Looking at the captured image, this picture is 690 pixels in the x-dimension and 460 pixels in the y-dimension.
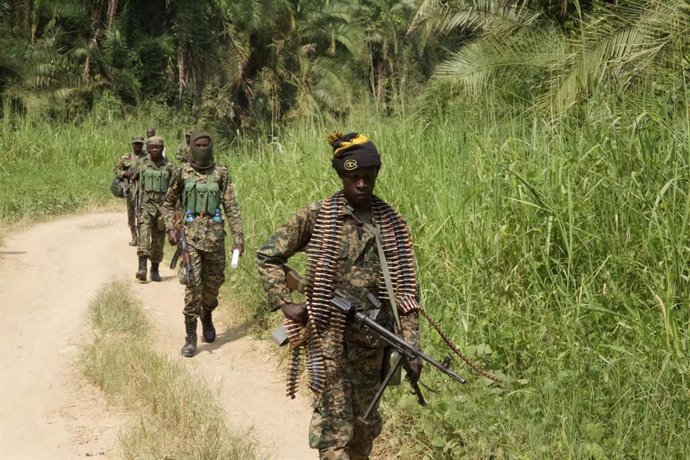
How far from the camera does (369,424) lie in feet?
13.2

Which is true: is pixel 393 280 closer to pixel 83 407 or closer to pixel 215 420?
pixel 215 420

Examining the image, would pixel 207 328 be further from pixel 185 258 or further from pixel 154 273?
pixel 154 273

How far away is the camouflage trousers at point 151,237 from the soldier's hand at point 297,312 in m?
6.95

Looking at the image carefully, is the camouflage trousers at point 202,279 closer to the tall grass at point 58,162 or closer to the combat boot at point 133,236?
the combat boot at point 133,236

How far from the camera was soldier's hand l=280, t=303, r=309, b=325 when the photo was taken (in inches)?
156

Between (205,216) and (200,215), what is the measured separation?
0.14ft

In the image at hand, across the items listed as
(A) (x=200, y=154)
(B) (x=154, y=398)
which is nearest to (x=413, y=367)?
(B) (x=154, y=398)

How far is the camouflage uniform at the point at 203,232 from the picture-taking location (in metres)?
7.35

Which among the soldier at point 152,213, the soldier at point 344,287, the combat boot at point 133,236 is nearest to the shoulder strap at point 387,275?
the soldier at point 344,287

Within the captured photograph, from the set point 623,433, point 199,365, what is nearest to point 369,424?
point 623,433

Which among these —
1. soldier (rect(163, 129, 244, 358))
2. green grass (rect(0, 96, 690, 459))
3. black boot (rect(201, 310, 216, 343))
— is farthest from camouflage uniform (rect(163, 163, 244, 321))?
green grass (rect(0, 96, 690, 459))

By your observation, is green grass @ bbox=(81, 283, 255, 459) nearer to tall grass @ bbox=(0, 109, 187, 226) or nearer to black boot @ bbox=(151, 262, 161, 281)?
black boot @ bbox=(151, 262, 161, 281)

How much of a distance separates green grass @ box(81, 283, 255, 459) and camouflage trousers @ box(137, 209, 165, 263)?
106 inches

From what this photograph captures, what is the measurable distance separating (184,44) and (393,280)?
2431 cm
